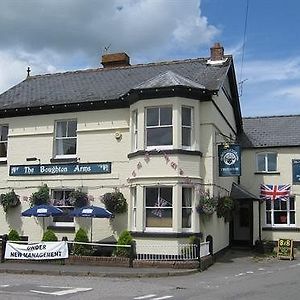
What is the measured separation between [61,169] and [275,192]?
12.5m

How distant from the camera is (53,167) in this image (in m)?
21.4

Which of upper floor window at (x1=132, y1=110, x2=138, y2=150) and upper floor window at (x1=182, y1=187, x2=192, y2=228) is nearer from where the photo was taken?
upper floor window at (x1=182, y1=187, x2=192, y2=228)

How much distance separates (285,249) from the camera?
2136 cm

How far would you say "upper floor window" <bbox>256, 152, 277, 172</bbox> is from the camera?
27938 mm

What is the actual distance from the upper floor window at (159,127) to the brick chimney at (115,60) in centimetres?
867

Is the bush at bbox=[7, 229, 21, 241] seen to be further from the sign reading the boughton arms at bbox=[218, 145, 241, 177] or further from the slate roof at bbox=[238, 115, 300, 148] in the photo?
the slate roof at bbox=[238, 115, 300, 148]

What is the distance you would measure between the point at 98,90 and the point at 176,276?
32.8 feet

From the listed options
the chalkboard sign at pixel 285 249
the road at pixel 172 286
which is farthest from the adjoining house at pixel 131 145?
the road at pixel 172 286

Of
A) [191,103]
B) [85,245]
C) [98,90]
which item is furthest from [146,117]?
[85,245]

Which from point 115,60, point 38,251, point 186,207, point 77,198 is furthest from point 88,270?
point 115,60

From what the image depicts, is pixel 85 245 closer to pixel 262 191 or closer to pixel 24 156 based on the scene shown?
pixel 24 156

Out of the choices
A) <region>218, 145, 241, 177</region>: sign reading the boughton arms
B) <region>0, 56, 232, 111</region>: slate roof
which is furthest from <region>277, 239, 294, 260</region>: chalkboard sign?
<region>0, 56, 232, 111</region>: slate roof

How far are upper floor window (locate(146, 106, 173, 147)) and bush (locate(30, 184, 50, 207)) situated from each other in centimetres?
516

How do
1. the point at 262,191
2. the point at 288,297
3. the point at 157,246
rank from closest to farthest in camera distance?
the point at 288,297, the point at 157,246, the point at 262,191
